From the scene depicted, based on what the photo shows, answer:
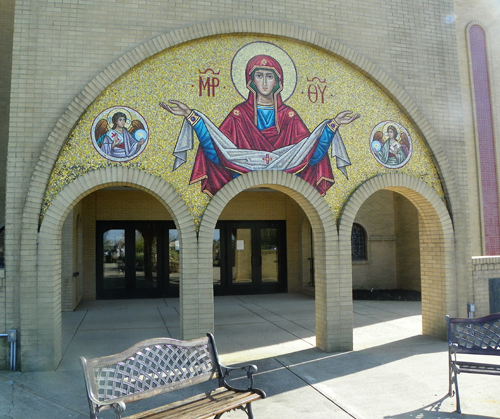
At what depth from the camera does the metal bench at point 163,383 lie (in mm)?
4301

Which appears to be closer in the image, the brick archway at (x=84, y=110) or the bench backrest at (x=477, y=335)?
the bench backrest at (x=477, y=335)

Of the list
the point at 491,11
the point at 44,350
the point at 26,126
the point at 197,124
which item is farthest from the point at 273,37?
the point at 491,11

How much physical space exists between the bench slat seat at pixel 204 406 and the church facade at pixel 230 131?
2791mm

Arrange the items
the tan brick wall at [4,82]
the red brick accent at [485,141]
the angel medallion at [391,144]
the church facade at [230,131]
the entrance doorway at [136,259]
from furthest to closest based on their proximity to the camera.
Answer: the entrance doorway at [136,259] < the red brick accent at [485,141] < the tan brick wall at [4,82] < the angel medallion at [391,144] < the church facade at [230,131]

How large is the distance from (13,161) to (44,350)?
3.04 metres

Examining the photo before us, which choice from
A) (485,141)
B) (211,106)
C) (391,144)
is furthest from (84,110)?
(485,141)

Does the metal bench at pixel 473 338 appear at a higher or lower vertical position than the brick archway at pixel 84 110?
lower

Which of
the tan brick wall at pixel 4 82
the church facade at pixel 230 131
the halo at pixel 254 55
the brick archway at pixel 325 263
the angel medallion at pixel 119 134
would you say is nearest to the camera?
the church facade at pixel 230 131

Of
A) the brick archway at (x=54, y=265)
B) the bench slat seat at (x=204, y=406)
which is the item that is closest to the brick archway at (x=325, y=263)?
the brick archway at (x=54, y=265)

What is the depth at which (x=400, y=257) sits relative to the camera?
17.4 metres

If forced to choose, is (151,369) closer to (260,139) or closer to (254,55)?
(260,139)

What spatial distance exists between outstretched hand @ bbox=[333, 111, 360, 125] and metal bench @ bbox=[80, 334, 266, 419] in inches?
198

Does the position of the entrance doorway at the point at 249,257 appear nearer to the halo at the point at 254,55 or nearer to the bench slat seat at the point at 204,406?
the halo at the point at 254,55

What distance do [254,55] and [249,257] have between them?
368 inches
